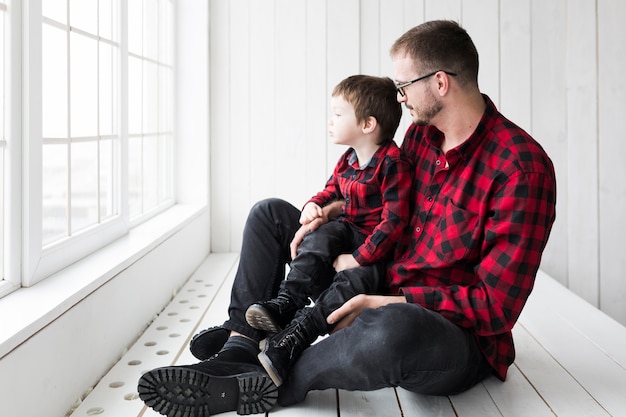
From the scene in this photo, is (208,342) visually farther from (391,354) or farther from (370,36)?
(370,36)

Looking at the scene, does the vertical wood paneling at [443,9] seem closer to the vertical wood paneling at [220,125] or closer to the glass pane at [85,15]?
the vertical wood paneling at [220,125]

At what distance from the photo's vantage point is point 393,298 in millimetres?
1729

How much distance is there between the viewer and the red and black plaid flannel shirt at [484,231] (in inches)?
63.6

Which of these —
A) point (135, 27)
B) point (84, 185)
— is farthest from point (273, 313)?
point (135, 27)

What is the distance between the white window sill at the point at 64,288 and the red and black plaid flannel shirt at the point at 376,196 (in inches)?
27.1

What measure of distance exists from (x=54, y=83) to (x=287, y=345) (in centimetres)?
102

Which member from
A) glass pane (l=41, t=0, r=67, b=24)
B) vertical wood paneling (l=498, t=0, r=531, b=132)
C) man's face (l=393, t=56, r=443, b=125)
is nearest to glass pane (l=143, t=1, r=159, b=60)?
glass pane (l=41, t=0, r=67, b=24)

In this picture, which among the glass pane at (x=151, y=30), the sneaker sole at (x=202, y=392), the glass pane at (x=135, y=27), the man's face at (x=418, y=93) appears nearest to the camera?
the sneaker sole at (x=202, y=392)

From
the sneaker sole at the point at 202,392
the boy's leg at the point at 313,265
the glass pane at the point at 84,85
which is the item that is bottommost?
the sneaker sole at the point at 202,392

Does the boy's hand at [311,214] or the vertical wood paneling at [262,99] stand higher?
the vertical wood paneling at [262,99]

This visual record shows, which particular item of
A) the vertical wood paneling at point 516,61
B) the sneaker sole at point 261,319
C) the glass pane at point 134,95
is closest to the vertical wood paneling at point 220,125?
the glass pane at point 134,95

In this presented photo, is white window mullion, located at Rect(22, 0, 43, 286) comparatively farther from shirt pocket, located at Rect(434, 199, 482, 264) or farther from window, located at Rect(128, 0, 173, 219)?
window, located at Rect(128, 0, 173, 219)

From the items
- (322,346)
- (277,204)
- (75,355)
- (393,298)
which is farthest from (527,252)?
(75,355)

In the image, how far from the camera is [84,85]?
2297 mm
